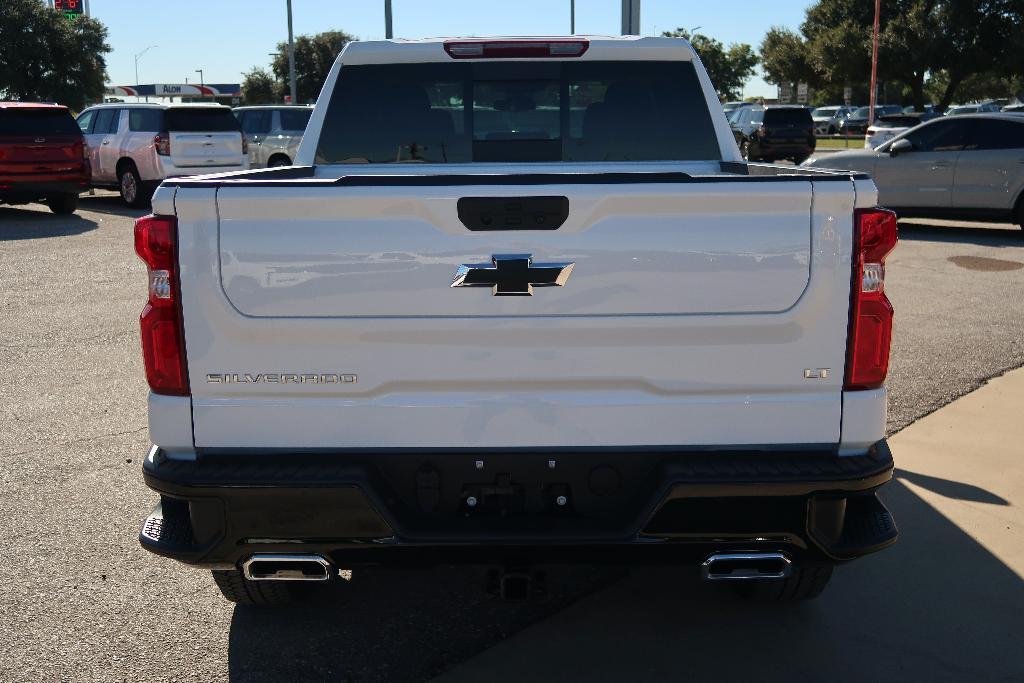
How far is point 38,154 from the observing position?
711 inches

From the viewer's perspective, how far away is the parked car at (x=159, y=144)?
19.6m

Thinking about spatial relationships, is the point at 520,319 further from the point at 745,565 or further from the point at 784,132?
the point at 784,132

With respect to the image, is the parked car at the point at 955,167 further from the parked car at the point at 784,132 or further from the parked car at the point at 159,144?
the parked car at the point at 784,132

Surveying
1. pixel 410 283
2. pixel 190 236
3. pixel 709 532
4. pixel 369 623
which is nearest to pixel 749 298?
pixel 709 532

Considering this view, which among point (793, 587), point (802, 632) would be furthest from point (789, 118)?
point (802, 632)

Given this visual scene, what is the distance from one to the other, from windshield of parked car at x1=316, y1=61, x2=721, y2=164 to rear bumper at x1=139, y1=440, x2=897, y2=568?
224 cm

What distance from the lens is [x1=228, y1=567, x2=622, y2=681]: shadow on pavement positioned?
3.60m

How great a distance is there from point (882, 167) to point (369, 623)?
13.6 meters

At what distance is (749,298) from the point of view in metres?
3.00

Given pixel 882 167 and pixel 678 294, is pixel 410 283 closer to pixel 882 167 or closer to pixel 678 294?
pixel 678 294

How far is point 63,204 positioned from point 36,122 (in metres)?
1.70

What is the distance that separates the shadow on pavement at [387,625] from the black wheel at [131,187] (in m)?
17.7

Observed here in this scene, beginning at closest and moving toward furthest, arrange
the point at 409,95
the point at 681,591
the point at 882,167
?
the point at 681,591, the point at 409,95, the point at 882,167

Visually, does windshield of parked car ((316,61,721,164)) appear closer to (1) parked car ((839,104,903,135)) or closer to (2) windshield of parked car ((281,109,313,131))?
(2) windshield of parked car ((281,109,313,131))
